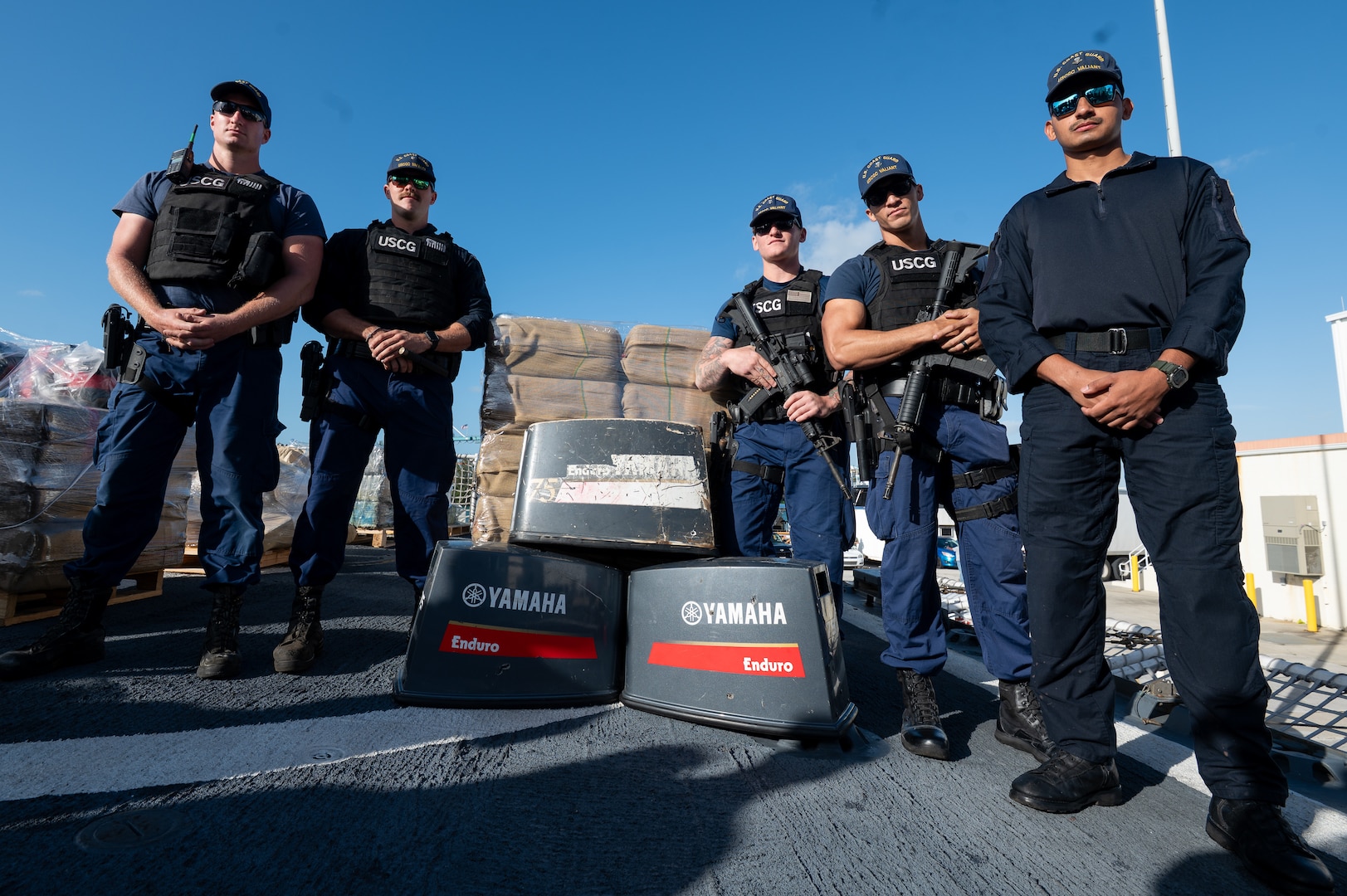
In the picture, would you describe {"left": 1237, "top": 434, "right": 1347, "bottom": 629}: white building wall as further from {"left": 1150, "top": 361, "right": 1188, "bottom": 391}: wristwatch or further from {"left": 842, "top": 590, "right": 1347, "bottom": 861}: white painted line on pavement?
{"left": 1150, "top": 361, "right": 1188, "bottom": 391}: wristwatch

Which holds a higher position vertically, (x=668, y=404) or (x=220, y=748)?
(x=668, y=404)

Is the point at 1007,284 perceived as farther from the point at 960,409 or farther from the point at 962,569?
the point at 962,569

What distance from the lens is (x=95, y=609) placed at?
6.86ft

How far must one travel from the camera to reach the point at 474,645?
176 cm

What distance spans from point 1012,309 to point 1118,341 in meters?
0.27

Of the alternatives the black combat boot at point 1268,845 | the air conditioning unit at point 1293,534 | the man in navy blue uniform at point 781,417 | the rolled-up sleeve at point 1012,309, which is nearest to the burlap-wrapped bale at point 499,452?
the man in navy blue uniform at point 781,417

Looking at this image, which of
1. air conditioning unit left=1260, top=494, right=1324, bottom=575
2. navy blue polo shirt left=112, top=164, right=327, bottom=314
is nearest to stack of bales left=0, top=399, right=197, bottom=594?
navy blue polo shirt left=112, top=164, right=327, bottom=314

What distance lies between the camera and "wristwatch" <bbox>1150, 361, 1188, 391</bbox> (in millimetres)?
1407

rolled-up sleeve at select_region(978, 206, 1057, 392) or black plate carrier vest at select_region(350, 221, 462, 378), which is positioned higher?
black plate carrier vest at select_region(350, 221, 462, 378)

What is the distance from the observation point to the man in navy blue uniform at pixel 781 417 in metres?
2.55

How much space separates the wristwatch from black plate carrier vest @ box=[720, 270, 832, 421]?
1.34 meters

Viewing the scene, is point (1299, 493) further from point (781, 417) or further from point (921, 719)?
point (921, 719)

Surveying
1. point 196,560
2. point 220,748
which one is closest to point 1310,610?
point 220,748

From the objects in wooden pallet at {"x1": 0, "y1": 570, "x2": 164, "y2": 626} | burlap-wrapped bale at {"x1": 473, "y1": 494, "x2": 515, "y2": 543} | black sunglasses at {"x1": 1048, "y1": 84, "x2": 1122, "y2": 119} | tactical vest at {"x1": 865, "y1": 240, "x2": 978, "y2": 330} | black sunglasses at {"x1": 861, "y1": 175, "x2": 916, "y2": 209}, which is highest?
black sunglasses at {"x1": 861, "y1": 175, "x2": 916, "y2": 209}
